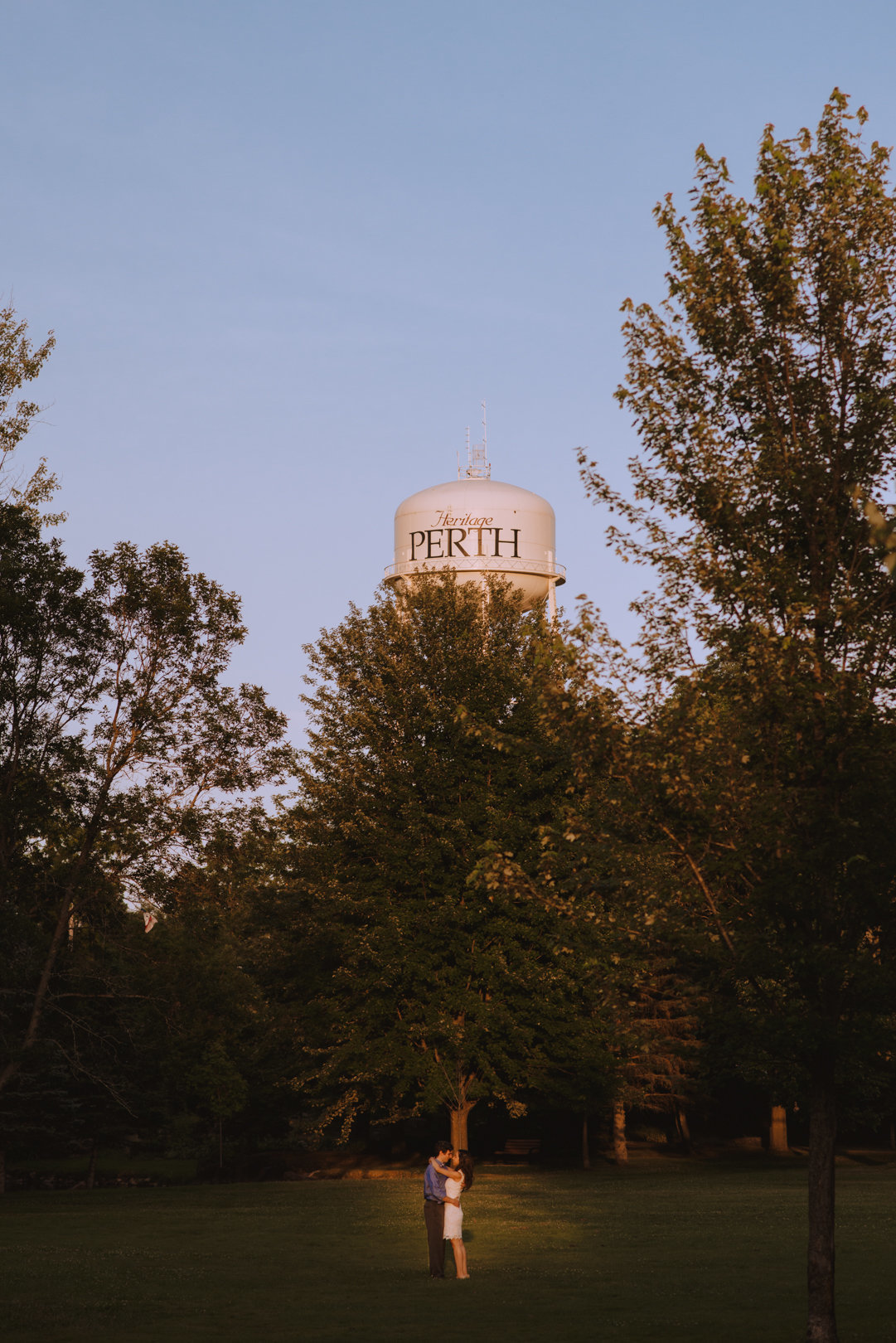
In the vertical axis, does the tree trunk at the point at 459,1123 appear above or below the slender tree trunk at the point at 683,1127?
above

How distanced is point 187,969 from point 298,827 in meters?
6.88

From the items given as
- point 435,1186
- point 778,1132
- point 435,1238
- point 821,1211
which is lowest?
point 778,1132

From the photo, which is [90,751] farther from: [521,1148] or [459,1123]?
[521,1148]

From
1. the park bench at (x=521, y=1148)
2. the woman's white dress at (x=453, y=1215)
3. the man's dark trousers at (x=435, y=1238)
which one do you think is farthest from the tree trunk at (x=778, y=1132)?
the woman's white dress at (x=453, y=1215)

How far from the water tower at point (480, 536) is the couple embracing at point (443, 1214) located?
107 feet

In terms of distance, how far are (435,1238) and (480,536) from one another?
3498 centimetres

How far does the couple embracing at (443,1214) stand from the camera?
1716cm

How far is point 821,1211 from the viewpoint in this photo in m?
11.5

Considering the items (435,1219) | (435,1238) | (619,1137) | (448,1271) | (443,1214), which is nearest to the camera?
(435,1238)

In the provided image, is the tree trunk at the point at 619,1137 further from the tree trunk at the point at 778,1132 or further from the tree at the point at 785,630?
the tree at the point at 785,630

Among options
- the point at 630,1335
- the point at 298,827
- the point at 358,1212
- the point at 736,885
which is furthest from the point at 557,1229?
the point at 298,827

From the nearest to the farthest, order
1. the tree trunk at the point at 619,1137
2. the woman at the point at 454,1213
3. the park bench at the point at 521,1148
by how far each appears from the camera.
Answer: the woman at the point at 454,1213 < the tree trunk at the point at 619,1137 < the park bench at the point at 521,1148

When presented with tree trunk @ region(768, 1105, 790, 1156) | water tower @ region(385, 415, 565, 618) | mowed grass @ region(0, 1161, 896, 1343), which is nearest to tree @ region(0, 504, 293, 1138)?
mowed grass @ region(0, 1161, 896, 1343)

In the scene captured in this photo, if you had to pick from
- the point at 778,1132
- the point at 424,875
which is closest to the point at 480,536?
the point at 424,875
